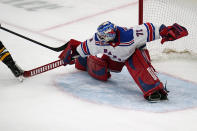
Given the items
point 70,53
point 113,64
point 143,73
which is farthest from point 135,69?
point 70,53

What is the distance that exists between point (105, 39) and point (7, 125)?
39.4 inches

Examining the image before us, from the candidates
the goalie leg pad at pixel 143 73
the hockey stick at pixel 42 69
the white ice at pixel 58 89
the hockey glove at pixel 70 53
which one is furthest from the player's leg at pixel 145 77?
the hockey stick at pixel 42 69

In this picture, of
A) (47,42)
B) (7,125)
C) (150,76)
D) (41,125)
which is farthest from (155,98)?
(47,42)

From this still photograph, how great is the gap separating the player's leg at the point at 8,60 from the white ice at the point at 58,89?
0.09 metres

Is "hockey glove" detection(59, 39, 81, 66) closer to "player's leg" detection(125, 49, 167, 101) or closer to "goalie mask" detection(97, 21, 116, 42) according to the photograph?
"goalie mask" detection(97, 21, 116, 42)

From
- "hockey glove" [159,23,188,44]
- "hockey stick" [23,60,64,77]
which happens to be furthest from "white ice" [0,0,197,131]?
"hockey glove" [159,23,188,44]

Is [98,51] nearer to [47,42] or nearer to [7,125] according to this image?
[7,125]

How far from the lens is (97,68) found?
353 centimetres

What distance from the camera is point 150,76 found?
312 cm

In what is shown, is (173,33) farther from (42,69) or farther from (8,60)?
(8,60)

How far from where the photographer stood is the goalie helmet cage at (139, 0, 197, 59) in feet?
13.3

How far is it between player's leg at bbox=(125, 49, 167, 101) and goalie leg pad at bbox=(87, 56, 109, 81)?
282 mm

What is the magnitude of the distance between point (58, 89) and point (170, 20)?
1.50 meters

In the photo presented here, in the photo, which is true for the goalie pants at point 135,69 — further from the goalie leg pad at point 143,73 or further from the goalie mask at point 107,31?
the goalie mask at point 107,31
